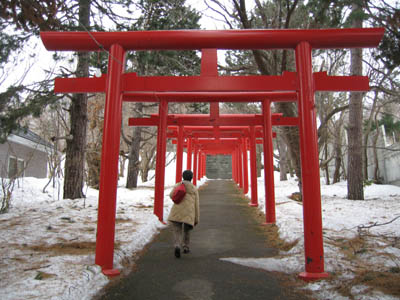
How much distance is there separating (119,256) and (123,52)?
3.03 metres

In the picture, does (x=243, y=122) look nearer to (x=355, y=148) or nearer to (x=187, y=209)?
(x=355, y=148)

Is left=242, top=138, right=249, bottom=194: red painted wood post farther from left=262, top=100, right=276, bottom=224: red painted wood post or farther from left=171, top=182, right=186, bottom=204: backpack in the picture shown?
left=171, top=182, right=186, bottom=204: backpack

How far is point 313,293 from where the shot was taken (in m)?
3.40

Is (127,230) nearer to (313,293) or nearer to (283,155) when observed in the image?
(313,293)

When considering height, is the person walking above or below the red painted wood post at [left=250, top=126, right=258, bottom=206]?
below

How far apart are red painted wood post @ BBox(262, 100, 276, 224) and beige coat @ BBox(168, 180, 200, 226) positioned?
9.05 ft

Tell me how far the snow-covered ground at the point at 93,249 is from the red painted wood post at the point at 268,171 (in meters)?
0.27

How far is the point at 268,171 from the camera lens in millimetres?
7480

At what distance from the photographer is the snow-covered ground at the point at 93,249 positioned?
3201mm

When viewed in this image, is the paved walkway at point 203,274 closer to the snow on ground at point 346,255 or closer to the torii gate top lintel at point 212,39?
the snow on ground at point 346,255

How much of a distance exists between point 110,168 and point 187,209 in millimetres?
1569

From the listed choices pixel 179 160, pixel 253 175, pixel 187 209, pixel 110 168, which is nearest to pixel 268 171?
pixel 253 175

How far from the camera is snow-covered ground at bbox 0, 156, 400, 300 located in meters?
3.20

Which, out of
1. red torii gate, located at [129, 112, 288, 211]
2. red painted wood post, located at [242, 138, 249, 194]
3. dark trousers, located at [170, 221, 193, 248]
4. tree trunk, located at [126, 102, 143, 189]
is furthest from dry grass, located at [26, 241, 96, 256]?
red painted wood post, located at [242, 138, 249, 194]
